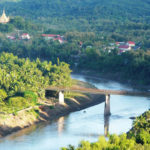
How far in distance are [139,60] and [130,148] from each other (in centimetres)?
6064

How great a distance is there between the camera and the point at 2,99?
228 feet

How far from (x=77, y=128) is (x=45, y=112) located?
803cm

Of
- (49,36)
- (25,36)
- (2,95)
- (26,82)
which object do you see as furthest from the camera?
(25,36)

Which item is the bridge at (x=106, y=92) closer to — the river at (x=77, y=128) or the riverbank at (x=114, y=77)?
the river at (x=77, y=128)

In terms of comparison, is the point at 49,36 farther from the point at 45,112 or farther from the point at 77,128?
the point at 77,128

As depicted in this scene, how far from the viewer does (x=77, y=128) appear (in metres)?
63.2

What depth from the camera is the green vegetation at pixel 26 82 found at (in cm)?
6875

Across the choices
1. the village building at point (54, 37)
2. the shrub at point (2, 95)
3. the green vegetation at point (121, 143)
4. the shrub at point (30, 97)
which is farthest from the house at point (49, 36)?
the green vegetation at point (121, 143)

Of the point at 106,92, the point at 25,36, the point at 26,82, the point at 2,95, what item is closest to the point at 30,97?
the point at 2,95

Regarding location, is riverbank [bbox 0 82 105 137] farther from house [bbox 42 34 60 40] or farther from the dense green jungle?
house [bbox 42 34 60 40]

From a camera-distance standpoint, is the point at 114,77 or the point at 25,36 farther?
the point at 25,36

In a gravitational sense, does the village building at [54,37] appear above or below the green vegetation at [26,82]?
above

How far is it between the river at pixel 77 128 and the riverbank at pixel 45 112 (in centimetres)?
117

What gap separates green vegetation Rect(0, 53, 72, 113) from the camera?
68750 millimetres
